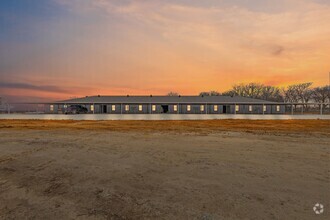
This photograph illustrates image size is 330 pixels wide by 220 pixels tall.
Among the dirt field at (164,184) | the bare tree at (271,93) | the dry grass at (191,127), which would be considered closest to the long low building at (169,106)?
A: the dry grass at (191,127)

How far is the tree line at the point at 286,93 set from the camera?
277ft

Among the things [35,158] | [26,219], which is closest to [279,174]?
[26,219]

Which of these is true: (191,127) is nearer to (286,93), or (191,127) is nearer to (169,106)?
(169,106)

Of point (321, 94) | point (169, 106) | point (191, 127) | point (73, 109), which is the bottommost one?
point (191, 127)

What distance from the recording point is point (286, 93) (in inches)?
3762

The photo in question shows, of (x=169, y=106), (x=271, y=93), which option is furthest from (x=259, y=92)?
(x=169, y=106)

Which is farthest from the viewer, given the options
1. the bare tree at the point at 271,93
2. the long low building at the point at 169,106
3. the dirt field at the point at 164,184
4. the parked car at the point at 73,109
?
the bare tree at the point at 271,93

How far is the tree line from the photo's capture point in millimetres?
84325

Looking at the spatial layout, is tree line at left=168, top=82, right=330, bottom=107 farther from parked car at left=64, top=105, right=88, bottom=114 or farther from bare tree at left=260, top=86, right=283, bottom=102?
parked car at left=64, top=105, right=88, bottom=114

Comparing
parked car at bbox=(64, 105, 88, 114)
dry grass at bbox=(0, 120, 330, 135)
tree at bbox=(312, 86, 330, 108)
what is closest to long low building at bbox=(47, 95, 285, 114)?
parked car at bbox=(64, 105, 88, 114)

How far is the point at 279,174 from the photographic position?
6.86 metres

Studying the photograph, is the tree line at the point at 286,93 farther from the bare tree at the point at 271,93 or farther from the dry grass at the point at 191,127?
the dry grass at the point at 191,127

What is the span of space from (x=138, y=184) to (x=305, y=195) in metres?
3.81

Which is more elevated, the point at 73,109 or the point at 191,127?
the point at 73,109
